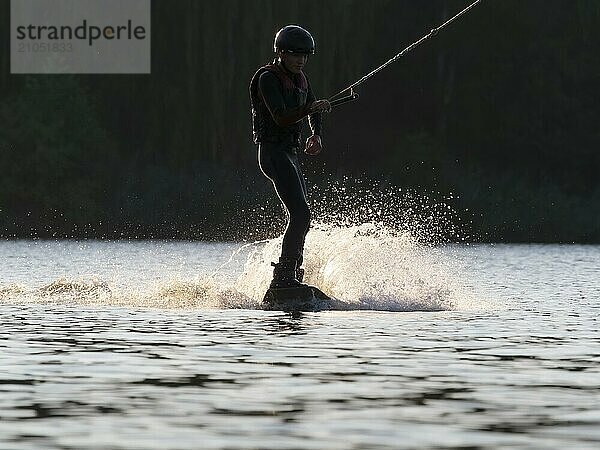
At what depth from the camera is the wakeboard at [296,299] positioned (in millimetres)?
14742

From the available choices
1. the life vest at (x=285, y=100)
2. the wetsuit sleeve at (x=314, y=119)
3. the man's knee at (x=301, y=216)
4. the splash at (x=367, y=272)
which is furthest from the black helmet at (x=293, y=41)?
the splash at (x=367, y=272)

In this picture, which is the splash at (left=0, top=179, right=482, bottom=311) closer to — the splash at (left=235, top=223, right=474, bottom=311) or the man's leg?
the splash at (left=235, top=223, right=474, bottom=311)

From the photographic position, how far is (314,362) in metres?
10.1

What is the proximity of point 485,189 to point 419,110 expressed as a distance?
9218 millimetres

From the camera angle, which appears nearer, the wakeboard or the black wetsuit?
the wakeboard

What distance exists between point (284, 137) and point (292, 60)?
62cm

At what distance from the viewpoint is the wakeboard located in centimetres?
1474

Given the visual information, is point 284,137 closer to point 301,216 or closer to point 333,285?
point 301,216

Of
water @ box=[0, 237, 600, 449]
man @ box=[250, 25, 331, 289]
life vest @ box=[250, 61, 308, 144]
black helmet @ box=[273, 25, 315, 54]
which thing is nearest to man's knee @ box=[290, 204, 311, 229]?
man @ box=[250, 25, 331, 289]

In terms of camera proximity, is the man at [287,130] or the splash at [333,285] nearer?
the man at [287,130]
